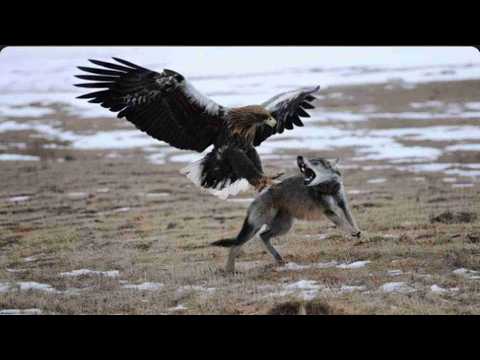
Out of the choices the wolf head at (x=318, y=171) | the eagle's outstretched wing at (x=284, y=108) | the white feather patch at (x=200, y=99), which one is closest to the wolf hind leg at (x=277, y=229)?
the wolf head at (x=318, y=171)

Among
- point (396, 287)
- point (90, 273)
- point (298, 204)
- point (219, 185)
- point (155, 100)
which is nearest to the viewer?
point (396, 287)

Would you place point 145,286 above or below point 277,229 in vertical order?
below

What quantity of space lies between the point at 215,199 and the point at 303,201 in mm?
1857

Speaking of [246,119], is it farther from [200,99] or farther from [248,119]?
[200,99]

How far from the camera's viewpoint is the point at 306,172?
298 inches

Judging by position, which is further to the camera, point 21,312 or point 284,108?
point 284,108

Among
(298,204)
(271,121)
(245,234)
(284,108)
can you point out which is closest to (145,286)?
(245,234)

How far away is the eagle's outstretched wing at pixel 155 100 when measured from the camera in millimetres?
7297

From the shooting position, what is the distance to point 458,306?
693 cm

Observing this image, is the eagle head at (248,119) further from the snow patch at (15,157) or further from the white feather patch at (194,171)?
the snow patch at (15,157)

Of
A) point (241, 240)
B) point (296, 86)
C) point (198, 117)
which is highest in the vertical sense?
point (296, 86)

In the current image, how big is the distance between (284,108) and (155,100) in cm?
131

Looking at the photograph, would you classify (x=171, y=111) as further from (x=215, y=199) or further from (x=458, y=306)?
(x=458, y=306)

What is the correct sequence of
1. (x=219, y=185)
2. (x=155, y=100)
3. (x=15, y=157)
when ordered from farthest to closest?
1. (x=15, y=157)
2. (x=219, y=185)
3. (x=155, y=100)
